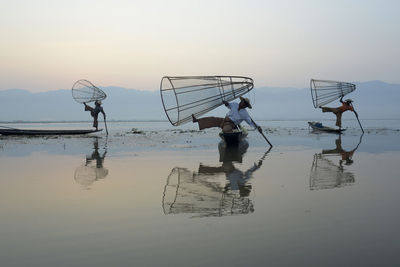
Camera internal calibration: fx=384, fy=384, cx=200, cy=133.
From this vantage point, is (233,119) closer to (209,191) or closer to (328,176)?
(328,176)

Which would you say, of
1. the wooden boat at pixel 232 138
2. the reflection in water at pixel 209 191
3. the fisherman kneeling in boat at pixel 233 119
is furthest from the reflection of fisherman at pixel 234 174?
the fisherman kneeling in boat at pixel 233 119

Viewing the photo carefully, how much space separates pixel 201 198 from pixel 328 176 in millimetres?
3799

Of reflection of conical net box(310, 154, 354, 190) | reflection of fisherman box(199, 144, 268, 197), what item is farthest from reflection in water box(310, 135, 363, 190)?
reflection of fisherman box(199, 144, 268, 197)

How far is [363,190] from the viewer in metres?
7.37

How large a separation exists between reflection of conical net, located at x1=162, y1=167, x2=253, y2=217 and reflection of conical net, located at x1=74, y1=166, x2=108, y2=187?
1.73 m

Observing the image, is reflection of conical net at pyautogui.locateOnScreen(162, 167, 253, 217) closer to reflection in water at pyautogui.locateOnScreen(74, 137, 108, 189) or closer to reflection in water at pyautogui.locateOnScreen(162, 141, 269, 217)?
reflection in water at pyautogui.locateOnScreen(162, 141, 269, 217)

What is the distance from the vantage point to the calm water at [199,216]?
3.99 meters

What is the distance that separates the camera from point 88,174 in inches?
379

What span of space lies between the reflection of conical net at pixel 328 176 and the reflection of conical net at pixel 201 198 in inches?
76.9

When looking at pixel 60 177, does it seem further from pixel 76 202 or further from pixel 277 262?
pixel 277 262

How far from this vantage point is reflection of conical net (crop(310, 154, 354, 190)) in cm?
804

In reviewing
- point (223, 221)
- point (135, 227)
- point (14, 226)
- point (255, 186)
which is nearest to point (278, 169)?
point (255, 186)

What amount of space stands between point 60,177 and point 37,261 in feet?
18.4

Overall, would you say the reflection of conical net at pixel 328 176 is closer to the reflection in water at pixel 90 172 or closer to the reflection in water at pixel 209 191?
the reflection in water at pixel 209 191
